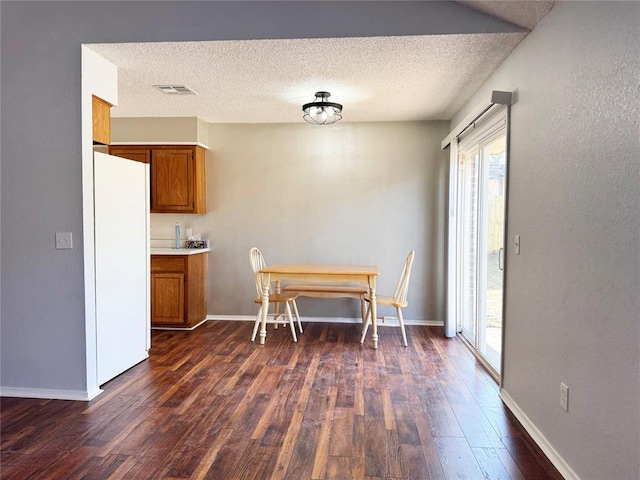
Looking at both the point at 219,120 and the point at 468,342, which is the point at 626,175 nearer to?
the point at 468,342

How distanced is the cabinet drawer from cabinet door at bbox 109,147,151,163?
114 centimetres

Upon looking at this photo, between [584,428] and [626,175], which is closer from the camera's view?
[626,175]

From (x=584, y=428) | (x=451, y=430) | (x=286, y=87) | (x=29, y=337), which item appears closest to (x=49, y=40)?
(x=286, y=87)

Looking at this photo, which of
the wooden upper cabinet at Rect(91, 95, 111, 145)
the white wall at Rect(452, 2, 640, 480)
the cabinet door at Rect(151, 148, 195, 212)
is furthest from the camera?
the cabinet door at Rect(151, 148, 195, 212)

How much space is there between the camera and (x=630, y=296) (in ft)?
4.92

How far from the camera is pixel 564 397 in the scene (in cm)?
198

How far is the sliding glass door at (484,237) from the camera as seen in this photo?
10.8 ft

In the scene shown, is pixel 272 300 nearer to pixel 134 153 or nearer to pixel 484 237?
pixel 484 237

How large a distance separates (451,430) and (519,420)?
0.44 m

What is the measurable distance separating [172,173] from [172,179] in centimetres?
7

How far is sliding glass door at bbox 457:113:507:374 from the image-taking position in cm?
329

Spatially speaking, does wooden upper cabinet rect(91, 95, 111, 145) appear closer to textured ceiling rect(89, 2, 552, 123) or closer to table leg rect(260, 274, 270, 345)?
textured ceiling rect(89, 2, 552, 123)

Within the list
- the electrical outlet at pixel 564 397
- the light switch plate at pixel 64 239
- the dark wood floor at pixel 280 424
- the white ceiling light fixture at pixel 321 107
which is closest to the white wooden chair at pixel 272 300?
the dark wood floor at pixel 280 424

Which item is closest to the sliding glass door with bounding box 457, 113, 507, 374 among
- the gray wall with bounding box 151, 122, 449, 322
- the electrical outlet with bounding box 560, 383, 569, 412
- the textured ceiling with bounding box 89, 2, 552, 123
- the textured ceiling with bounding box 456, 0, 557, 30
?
the textured ceiling with bounding box 89, 2, 552, 123
